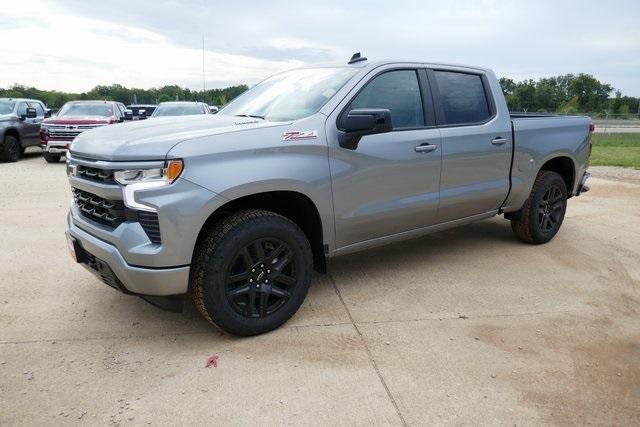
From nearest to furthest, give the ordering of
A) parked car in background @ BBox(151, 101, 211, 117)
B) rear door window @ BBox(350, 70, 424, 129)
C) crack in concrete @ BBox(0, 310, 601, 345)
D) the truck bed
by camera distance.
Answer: crack in concrete @ BBox(0, 310, 601, 345)
rear door window @ BBox(350, 70, 424, 129)
the truck bed
parked car in background @ BBox(151, 101, 211, 117)

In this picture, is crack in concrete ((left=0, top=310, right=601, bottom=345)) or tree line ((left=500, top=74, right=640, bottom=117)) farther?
tree line ((left=500, top=74, right=640, bottom=117))

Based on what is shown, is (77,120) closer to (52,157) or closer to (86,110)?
(86,110)

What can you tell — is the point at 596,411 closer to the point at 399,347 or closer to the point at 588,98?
Answer: the point at 399,347

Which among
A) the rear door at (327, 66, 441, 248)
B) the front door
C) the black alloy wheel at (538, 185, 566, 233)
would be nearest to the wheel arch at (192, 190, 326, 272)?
the rear door at (327, 66, 441, 248)

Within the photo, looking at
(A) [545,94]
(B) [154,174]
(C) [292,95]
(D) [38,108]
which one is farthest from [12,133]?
(A) [545,94]

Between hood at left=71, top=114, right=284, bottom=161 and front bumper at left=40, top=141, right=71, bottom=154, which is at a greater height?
front bumper at left=40, top=141, right=71, bottom=154

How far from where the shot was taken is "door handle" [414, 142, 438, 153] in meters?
3.95

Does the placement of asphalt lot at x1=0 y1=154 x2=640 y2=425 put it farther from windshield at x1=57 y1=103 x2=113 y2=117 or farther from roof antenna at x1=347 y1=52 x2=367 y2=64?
windshield at x1=57 y1=103 x2=113 y2=117

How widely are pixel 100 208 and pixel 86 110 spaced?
12.0m

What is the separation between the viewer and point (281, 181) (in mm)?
3203

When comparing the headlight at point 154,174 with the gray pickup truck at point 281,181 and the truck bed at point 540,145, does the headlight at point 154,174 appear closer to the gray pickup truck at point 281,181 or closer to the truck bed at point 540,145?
the gray pickup truck at point 281,181

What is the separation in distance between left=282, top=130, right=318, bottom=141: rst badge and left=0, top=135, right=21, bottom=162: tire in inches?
477

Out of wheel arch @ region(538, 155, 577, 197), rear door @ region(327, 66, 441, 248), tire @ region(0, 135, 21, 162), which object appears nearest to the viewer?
rear door @ region(327, 66, 441, 248)

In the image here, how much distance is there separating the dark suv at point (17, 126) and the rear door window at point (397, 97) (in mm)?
12008
